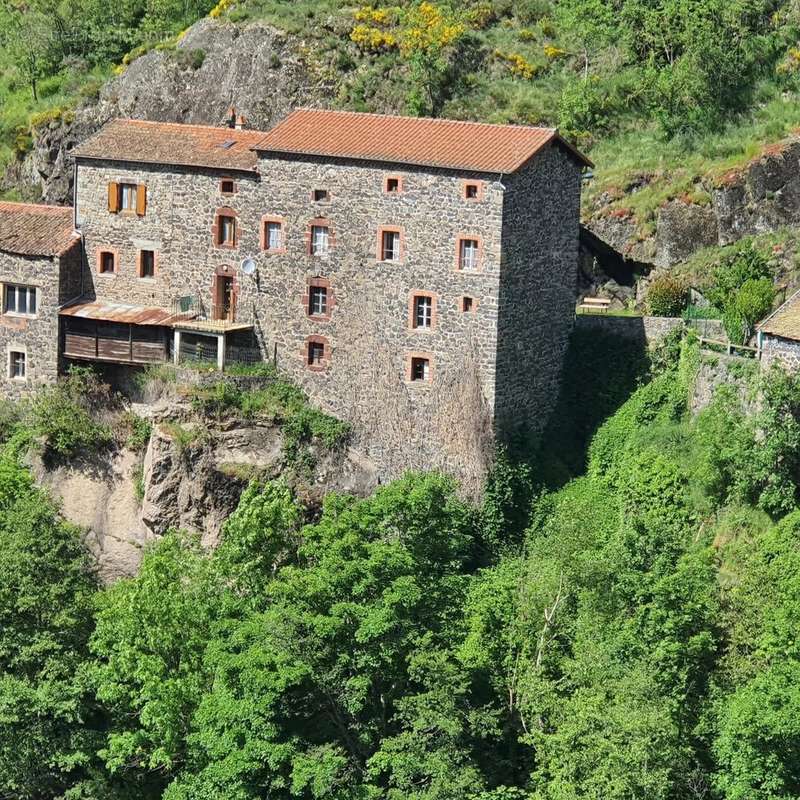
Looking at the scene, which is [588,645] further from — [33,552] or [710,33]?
[710,33]

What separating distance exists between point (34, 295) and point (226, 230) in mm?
7278

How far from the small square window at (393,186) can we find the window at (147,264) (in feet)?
30.4

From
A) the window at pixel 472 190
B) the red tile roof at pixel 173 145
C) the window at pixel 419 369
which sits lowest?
the window at pixel 419 369

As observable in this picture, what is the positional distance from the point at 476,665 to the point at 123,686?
10183mm

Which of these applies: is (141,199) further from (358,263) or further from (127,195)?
(358,263)

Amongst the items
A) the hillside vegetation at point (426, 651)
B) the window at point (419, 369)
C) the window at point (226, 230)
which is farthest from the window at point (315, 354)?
the hillside vegetation at point (426, 651)

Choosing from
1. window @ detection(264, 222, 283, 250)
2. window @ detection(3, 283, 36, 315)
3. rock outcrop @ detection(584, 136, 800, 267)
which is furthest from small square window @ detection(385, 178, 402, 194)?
window @ detection(3, 283, 36, 315)

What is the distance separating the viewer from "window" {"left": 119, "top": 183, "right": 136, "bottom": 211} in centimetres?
7825

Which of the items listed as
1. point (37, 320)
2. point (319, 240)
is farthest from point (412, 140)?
point (37, 320)

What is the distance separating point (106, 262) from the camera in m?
79.1

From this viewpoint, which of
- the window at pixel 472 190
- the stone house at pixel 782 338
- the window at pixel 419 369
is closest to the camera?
the stone house at pixel 782 338

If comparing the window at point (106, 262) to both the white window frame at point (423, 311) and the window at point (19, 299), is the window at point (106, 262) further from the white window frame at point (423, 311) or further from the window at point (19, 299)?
the white window frame at point (423, 311)

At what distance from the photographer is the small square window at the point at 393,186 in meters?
73.7

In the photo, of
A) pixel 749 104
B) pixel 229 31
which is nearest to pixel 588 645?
pixel 749 104
